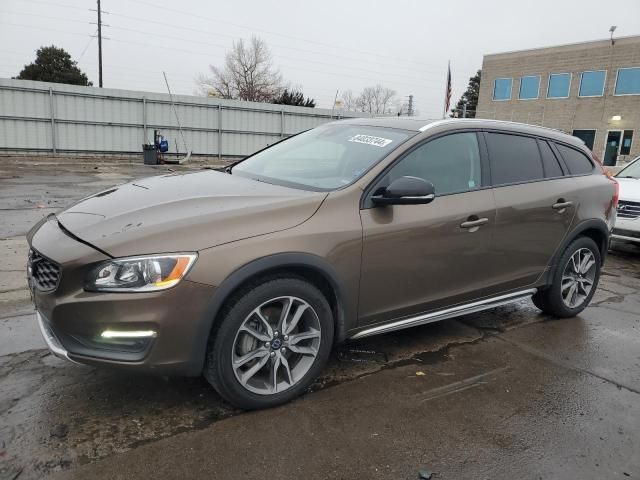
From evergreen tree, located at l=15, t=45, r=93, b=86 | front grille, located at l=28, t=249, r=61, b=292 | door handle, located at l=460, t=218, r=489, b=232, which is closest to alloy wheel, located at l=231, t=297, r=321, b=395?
front grille, located at l=28, t=249, r=61, b=292

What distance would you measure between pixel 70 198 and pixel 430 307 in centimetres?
867

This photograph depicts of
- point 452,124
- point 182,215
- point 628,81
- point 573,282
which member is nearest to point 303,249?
point 182,215

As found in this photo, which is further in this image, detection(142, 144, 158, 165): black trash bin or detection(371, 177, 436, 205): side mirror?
detection(142, 144, 158, 165): black trash bin

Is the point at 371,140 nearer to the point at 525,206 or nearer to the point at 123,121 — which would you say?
the point at 525,206

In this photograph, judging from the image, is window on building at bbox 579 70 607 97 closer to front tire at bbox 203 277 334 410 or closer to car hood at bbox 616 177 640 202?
car hood at bbox 616 177 640 202

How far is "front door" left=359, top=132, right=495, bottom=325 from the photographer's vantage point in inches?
123

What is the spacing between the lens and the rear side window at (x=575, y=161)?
14.6 feet

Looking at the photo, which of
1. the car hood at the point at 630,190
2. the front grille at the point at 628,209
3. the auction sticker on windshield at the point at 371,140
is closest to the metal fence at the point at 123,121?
the car hood at the point at 630,190

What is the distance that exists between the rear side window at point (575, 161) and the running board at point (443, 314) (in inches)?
45.8

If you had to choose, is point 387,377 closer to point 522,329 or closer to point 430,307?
point 430,307

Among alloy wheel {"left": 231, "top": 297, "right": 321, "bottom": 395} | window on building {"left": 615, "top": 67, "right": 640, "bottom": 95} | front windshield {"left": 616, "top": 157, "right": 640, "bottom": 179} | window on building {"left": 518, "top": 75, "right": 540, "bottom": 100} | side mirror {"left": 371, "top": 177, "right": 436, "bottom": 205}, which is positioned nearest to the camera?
alloy wheel {"left": 231, "top": 297, "right": 321, "bottom": 395}

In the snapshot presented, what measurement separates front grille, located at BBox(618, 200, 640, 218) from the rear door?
372 centimetres

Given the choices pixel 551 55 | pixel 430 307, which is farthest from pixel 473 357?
pixel 551 55

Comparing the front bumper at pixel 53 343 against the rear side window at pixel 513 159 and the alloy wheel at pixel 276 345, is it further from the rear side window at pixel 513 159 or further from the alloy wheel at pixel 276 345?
the rear side window at pixel 513 159
